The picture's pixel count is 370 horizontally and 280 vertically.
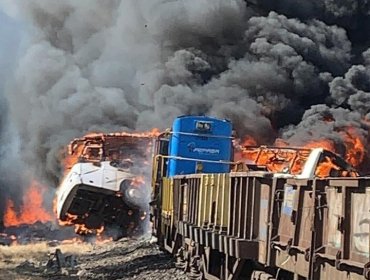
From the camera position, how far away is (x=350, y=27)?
35969 mm

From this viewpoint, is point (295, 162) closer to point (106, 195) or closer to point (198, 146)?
point (198, 146)

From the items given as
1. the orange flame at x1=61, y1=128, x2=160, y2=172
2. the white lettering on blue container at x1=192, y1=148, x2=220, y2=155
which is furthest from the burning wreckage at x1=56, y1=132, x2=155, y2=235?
the white lettering on blue container at x1=192, y1=148, x2=220, y2=155

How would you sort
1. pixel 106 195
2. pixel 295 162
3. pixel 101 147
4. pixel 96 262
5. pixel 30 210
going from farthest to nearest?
pixel 30 210 < pixel 101 147 < pixel 106 195 < pixel 295 162 < pixel 96 262

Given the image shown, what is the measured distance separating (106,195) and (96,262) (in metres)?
4.16

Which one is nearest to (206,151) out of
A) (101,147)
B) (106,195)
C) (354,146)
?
(106,195)

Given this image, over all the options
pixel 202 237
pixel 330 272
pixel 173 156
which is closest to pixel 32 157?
pixel 173 156

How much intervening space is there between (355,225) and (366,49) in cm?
3047

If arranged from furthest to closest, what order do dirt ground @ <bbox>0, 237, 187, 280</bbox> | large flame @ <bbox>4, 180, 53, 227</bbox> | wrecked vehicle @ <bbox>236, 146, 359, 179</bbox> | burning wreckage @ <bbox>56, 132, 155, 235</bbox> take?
1. large flame @ <bbox>4, 180, 53, 227</bbox>
2. burning wreckage @ <bbox>56, 132, 155, 235</bbox>
3. dirt ground @ <bbox>0, 237, 187, 280</bbox>
4. wrecked vehicle @ <bbox>236, 146, 359, 179</bbox>

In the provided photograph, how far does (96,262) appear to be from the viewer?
17281 millimetres

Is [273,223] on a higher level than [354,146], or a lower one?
lower

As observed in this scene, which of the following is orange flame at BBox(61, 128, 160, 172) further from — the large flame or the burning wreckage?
the large flame

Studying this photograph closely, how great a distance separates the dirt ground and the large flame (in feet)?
38.4

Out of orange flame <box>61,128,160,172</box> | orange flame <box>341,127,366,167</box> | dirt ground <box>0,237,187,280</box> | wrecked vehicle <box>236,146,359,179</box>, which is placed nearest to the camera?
wrecked vehicle <box>236,146,359,179</box>

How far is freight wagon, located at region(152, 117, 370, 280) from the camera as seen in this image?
6.29 meters
